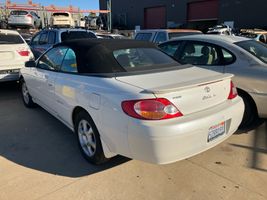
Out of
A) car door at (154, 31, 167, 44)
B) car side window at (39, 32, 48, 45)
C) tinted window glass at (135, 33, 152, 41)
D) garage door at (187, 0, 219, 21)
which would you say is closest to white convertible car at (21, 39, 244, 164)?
car door at (154, 31, 167, 44)

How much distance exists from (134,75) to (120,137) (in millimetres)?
741

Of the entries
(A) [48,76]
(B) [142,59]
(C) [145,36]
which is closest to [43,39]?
(C) [145,36]

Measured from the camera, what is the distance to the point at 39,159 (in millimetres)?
3475

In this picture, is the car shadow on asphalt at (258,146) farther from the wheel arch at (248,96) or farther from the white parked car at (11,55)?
the white parked car at (11,55)

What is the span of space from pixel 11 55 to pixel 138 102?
16.0ft

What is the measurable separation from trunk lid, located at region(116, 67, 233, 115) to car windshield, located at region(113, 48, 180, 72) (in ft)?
0.87

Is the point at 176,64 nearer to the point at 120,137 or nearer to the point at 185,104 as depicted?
the point at 185,104

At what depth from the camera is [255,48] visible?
463 cm

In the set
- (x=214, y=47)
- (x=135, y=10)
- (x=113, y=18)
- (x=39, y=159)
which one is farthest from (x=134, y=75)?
(x=113, y=18)

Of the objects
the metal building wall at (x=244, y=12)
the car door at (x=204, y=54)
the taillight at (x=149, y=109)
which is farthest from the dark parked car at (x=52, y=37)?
the metal building wall at (x=244, y=12)

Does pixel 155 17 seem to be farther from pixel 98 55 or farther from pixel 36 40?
pixel 98 55

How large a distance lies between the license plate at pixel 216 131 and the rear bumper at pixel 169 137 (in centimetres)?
6

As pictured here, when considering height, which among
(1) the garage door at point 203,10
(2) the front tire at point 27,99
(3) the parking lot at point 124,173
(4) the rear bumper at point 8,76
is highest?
(1) the garage door at point 203,10

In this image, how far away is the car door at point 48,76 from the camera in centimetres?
401
